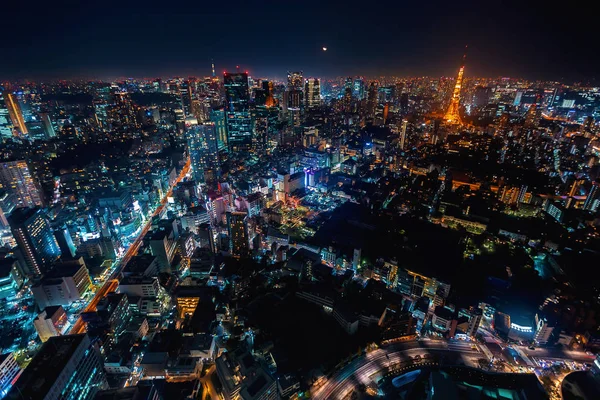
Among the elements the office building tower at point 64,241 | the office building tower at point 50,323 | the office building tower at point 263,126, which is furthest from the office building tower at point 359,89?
the office building tower at point 50,323

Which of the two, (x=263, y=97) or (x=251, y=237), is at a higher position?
(x=263, y=97)

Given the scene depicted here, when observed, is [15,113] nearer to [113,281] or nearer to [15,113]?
[15,113]

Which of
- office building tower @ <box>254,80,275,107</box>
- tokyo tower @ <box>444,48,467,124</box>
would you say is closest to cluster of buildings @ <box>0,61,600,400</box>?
office building tower @ <box>254,80,275,107</box>

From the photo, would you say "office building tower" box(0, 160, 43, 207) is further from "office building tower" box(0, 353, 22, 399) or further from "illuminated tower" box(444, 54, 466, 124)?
"illuminated tower" box(444, 54, 466, 124)

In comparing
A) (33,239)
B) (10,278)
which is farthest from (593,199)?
(10,278)

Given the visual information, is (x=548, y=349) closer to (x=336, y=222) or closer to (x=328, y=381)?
(x=328, y=381)

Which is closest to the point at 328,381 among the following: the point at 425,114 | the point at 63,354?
the point at 63,354
